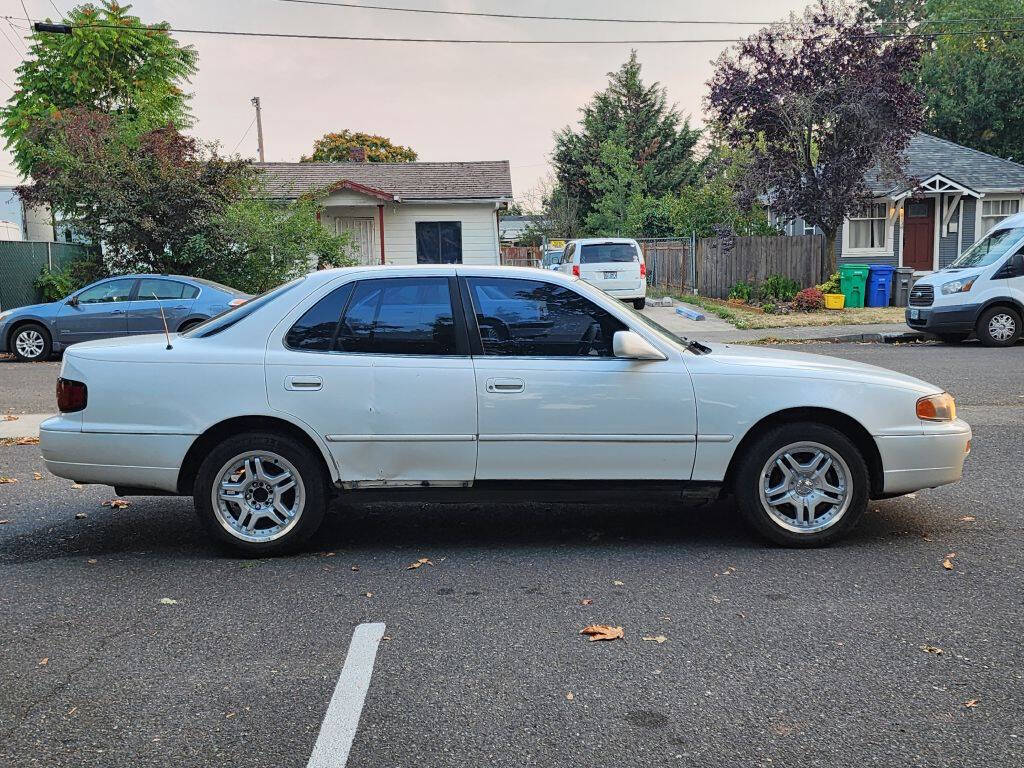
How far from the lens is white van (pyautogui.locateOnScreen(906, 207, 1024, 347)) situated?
1593 cm

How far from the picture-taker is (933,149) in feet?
101

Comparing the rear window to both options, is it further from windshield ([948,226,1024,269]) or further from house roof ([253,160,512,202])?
windshield ([948,226,1024,269])

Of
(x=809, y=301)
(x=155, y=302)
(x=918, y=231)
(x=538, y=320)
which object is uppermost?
(x=918, y=231)

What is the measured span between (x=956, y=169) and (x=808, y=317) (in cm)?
1143

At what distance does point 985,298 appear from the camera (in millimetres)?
15992

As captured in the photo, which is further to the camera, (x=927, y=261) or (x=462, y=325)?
(x=927, y=261)

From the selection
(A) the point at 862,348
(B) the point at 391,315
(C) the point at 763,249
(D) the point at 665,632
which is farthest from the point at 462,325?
(C) the point at 763,249

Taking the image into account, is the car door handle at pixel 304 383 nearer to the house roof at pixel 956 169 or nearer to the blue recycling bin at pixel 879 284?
the blue recycling bin at pixel 879 284

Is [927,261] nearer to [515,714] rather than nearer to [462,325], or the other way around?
[462,325]

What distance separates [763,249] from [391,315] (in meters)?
22.3

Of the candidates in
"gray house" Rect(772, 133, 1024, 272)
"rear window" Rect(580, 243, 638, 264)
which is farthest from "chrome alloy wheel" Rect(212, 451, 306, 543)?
"gray house" Rect(772, 133, 1024, 272)

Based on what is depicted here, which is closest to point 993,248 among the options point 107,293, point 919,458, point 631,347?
point 919,458

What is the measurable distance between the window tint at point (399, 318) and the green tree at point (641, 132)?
4537 centimetres

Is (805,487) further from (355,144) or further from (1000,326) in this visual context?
(355,144)
